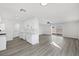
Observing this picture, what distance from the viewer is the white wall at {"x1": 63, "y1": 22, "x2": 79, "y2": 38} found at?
6.99m

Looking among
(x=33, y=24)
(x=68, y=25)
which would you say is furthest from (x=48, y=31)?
(x=33, y=24)

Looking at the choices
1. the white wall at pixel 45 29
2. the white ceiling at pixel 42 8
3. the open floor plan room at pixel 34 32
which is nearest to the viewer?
the white ceiling at pixel 42 8

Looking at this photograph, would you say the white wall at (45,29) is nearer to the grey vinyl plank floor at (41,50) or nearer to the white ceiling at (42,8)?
the grey vinyl plank floor at (41,50)

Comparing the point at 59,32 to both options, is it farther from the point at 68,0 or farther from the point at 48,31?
the point at 68,0

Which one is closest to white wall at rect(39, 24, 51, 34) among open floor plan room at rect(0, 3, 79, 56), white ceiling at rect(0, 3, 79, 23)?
open floor plan room at rect(0, 3, 79, 56)

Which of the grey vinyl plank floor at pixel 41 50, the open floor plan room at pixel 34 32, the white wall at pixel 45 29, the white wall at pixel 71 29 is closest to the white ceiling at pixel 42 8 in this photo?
the open floor plan room at pixel 34 32

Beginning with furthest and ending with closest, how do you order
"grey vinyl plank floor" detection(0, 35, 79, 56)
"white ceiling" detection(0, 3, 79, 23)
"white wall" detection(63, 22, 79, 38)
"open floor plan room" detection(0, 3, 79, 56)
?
"white wall" detection(63, 22, 79, 38), "open floor plan room" detection(0, 3, 79, 56), "grey vinyl plank floor" detection(0, 35, 79, 56), "white ceiling" detection(0, 3, 79, 23)

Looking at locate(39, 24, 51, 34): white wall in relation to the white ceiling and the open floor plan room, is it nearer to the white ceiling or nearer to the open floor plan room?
the open floor plan room

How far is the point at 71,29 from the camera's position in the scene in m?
7.66

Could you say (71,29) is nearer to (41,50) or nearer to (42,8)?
(41,50)

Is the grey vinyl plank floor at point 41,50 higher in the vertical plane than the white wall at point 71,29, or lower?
lower

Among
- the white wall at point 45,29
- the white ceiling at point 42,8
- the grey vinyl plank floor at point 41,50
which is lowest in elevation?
the grey vinyl plank floor at point 41,50

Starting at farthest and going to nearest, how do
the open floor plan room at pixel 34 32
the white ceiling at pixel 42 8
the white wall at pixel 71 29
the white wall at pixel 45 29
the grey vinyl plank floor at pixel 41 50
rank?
the white wall at pixel 45 29 < the white wall at pixel 71 29 < the open floor plan room at pixel 34 32 < the grey vinyl plank floor at pixel 41 50 < the white ceiling at pixel 42 8

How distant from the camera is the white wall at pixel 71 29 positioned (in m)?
6.99
